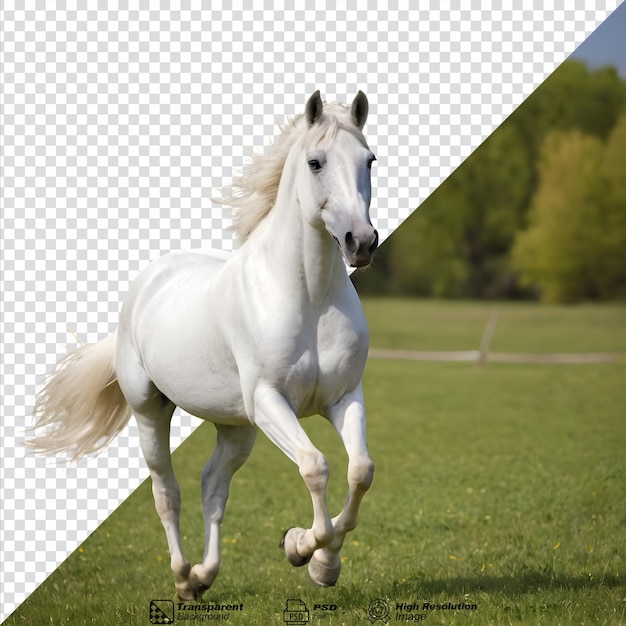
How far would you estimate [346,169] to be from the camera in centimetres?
403

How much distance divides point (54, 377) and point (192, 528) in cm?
261

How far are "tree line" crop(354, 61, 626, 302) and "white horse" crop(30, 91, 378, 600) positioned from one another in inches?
1397

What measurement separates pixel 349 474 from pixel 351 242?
1.03 meters

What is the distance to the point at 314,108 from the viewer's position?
4.21m

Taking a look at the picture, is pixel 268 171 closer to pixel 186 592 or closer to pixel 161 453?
pixel 161 453

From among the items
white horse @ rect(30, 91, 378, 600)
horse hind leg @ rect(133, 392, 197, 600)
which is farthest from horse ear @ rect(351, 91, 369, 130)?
horse hind leg @ rect(133, 392, 197, 600)

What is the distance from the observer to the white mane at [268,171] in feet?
13.8

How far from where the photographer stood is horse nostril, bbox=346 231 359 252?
3.87 metres

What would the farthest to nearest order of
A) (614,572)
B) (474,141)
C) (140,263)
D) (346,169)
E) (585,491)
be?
(585,491) < (474,141) < (140,263) < (614,572) < (346,169)

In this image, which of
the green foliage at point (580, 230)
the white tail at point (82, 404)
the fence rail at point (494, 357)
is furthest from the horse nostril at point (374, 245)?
the green foliage at point (580, 230)

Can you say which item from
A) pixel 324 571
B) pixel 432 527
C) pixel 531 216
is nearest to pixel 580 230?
pixel 531 216

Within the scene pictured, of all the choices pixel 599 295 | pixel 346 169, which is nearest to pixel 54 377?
pixel 346 169

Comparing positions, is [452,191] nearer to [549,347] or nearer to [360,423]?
[549,347]

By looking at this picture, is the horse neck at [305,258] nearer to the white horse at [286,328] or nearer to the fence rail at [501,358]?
the white horse at [286,328]
